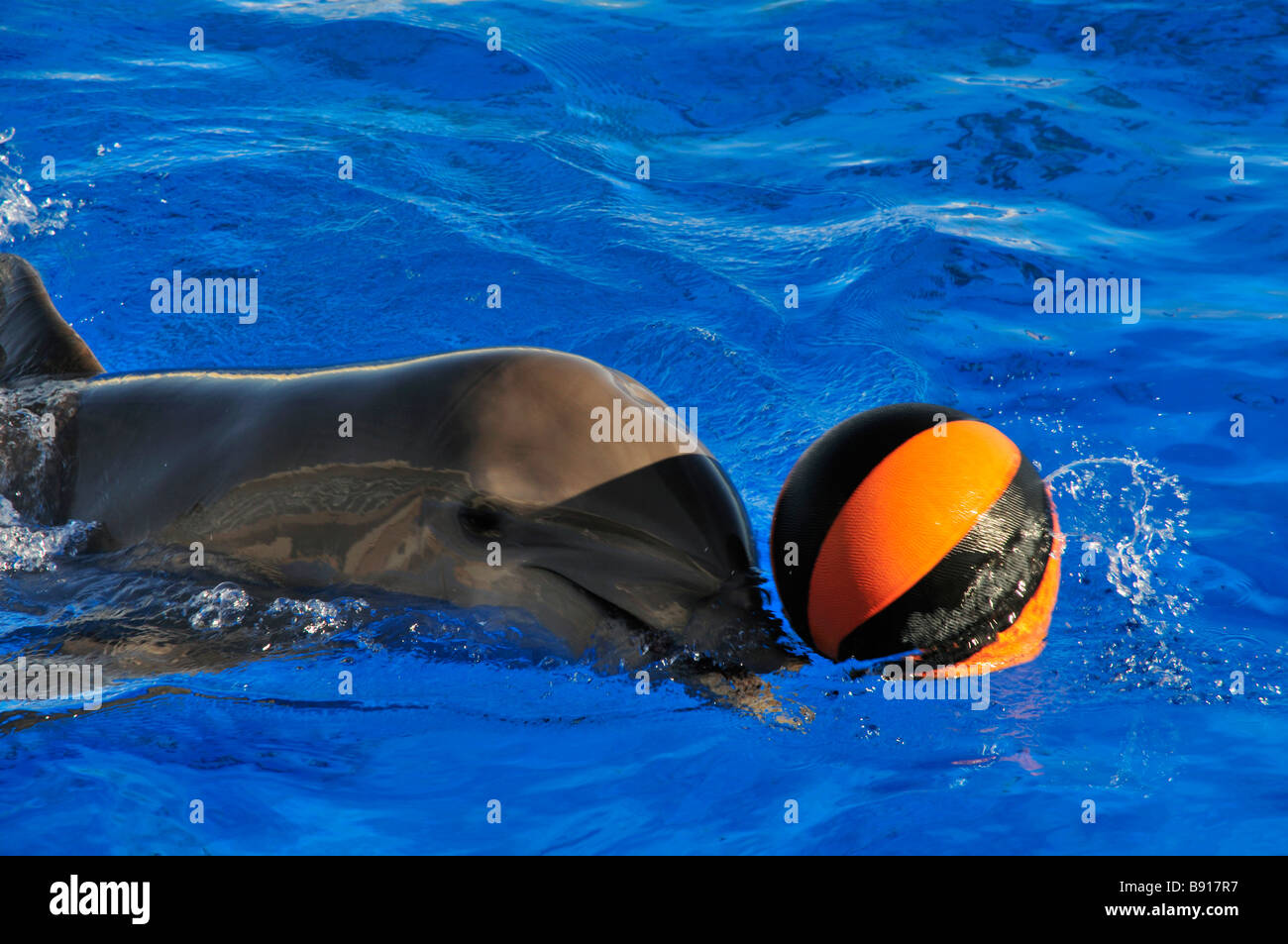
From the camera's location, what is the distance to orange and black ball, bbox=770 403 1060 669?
3729 millimetres

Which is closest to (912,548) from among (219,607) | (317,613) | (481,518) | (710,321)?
(481,518)

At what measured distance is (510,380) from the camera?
3.87 meters

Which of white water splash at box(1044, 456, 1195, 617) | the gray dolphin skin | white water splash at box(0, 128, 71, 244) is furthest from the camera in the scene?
white water splash at box(0, 128, 71, 244)

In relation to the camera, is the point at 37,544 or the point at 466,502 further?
the point at 37,544

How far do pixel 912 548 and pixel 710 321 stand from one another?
4.38 metres

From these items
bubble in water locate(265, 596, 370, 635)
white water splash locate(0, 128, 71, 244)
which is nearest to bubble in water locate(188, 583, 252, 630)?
bubble in water locate(265, 596, 370, 635)

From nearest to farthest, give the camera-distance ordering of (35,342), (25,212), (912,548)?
(912,548) → (35,342) → (25,212)

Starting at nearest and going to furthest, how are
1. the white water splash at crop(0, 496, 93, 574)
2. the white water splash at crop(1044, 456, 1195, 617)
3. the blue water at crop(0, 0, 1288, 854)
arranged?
the blue water at crop(0, 0, 1288, 854), the white water splash at crop(0, 496, 93, 574), the white water splash at crop(1044, 456, 1195, 617)

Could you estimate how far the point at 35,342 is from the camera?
5449 mm

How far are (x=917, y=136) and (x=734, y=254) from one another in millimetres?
2772

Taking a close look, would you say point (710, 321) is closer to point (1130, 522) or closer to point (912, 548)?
point (1130, 522)

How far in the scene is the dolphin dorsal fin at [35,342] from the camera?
5.38 meters

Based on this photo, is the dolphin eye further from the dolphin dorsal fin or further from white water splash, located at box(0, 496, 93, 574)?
the dolphin dorsal fin
